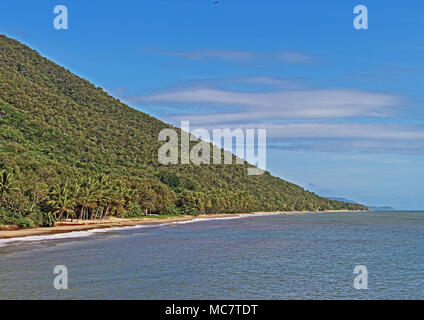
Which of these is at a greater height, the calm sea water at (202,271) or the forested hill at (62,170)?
the forested hill at (62,170)

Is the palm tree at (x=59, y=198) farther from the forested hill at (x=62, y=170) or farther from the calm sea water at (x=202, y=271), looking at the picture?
the calm sea water at (x=202, y=271)

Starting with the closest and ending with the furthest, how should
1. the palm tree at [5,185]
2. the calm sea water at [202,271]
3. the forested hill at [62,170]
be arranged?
the calm sea water at [202,271] → the palm tree at [5,185] → the forested hill at [62,170]

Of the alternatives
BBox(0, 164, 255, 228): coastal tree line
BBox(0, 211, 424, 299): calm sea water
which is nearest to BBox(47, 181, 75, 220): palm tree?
BBox(0, 164, 255, 228): coastal tree line

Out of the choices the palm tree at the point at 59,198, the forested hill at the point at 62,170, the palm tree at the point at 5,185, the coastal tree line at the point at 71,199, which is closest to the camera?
the palm tree at the point at 5,185

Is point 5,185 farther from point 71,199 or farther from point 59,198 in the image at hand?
point 71,199

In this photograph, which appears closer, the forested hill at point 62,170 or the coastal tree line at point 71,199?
the coastal tree line at point 71,199

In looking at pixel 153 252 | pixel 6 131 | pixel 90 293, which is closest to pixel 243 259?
pixel 153 252

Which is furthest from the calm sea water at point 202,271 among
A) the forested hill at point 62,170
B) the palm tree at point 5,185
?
the forested hill at point 62,170

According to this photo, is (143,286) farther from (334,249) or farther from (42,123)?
(42,123)

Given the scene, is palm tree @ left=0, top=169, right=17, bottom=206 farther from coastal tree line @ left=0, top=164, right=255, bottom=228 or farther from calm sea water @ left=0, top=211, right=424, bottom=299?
calm sea water @ left=0, top=211, right=424, bottom=299

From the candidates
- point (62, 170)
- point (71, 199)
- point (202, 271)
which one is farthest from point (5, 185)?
point (62, 170)
